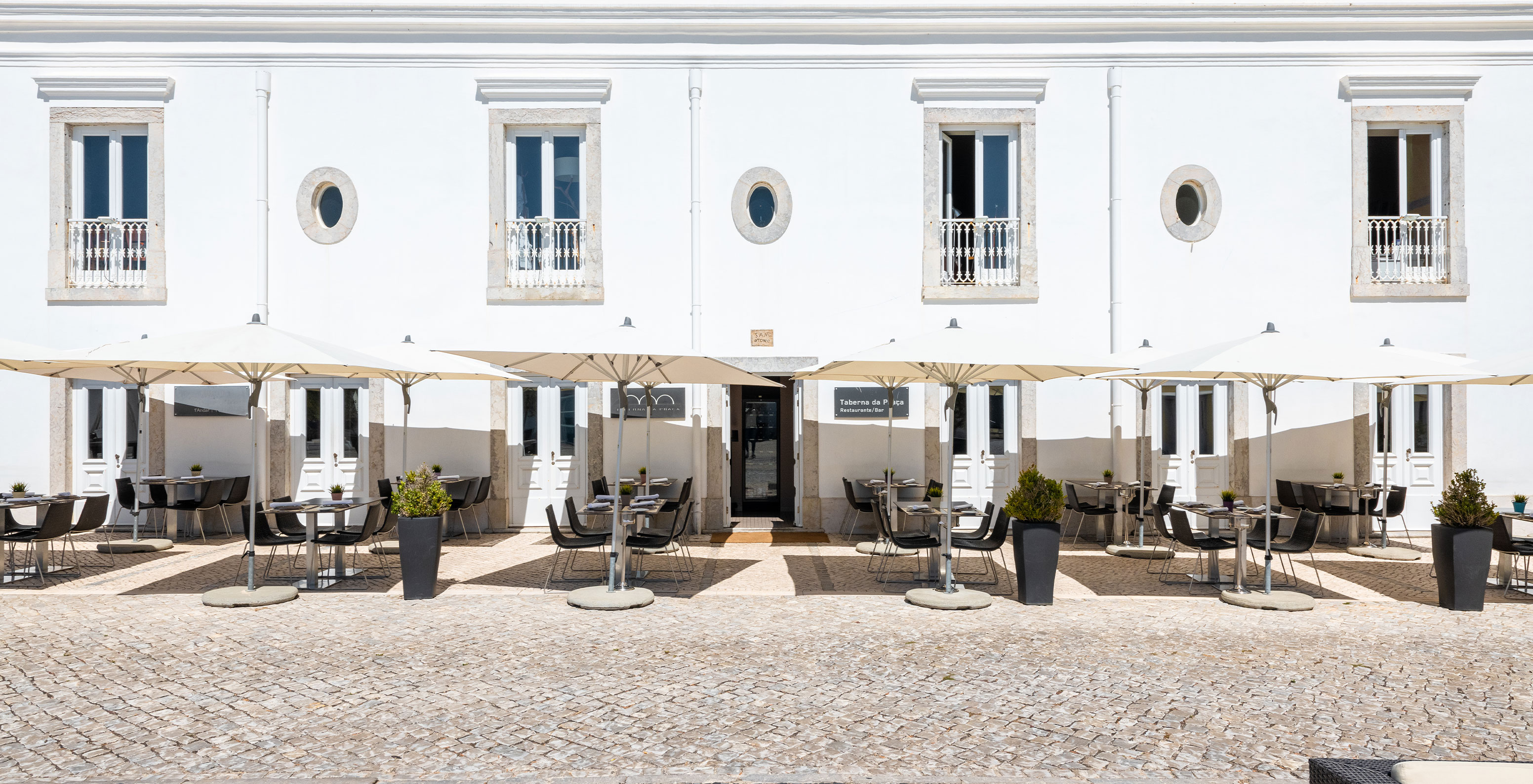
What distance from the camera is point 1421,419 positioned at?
10570mm

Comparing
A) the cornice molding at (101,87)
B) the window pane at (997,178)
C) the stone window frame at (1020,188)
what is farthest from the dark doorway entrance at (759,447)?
the cornice molding at (101,87)

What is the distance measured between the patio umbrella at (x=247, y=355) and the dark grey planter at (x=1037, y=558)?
5152 millimetres

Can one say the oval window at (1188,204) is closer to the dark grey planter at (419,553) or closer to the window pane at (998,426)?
the window pane at (998,426)

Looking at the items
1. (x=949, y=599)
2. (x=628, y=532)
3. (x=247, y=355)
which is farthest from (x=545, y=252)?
(x=949, y=599)

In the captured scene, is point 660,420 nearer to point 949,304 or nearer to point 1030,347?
point 949,304

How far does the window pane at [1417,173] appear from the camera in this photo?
1069 cm

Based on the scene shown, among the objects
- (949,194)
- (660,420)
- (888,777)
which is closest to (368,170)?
(660,420)

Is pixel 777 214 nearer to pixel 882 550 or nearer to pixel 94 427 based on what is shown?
pixel 882 550

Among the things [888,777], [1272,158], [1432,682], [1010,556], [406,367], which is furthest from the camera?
[1272,158]

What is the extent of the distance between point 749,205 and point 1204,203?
17.7 feet

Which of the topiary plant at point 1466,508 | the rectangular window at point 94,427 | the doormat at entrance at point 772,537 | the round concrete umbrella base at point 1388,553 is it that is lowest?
the doormat at entrance at point 772,537

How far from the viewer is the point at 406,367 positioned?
770cm

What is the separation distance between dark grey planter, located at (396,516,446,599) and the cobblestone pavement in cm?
15

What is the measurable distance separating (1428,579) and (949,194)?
20.3 feet
